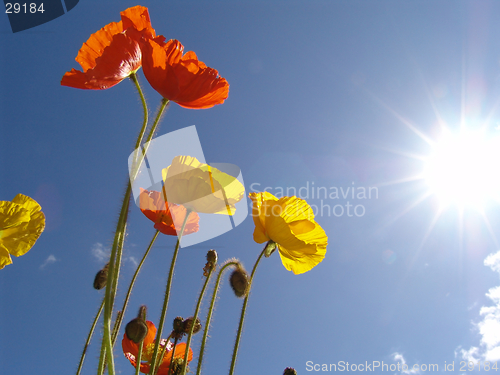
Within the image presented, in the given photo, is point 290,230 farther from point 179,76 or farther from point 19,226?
point 19,226

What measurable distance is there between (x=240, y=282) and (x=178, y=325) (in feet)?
1.99

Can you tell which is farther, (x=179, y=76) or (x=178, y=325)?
(x=178, y=325)

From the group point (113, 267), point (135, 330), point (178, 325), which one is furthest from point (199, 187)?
point (178, 325)

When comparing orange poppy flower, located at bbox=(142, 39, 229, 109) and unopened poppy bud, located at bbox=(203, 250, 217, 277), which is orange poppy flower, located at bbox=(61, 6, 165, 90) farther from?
unopened poppy bud, located at bbox=(203, 250, 217, 277)

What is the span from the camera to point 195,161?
1191 millimetres

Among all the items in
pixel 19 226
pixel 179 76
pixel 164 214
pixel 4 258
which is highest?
pixel 179 76

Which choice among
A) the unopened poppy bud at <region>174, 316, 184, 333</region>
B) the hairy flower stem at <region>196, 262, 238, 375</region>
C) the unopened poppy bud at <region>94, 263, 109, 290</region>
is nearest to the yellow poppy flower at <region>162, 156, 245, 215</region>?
the hairy flower stem at <region>196, 262, 238, 375</region>

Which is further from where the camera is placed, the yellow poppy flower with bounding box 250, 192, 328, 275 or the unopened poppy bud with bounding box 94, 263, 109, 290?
the yellow poppy flower with bounding box 250, 192, 328, 275

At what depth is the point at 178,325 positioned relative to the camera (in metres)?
1.60

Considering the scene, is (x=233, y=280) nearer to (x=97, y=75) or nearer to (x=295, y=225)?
(x=295, y=225)

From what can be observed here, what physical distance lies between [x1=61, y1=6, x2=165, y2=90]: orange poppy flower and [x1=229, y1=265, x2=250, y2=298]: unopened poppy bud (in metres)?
0.74

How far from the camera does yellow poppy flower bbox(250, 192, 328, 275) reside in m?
1.47

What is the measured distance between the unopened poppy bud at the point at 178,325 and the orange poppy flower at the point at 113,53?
117 centimetres

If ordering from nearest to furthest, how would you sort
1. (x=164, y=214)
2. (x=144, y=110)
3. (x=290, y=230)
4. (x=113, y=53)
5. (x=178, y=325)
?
1. (x=144, y=110)
2. (x=113, y=53)
3. (x=164, y=214)
4. (x=290, y=230)
5. (x=178, y=325)
